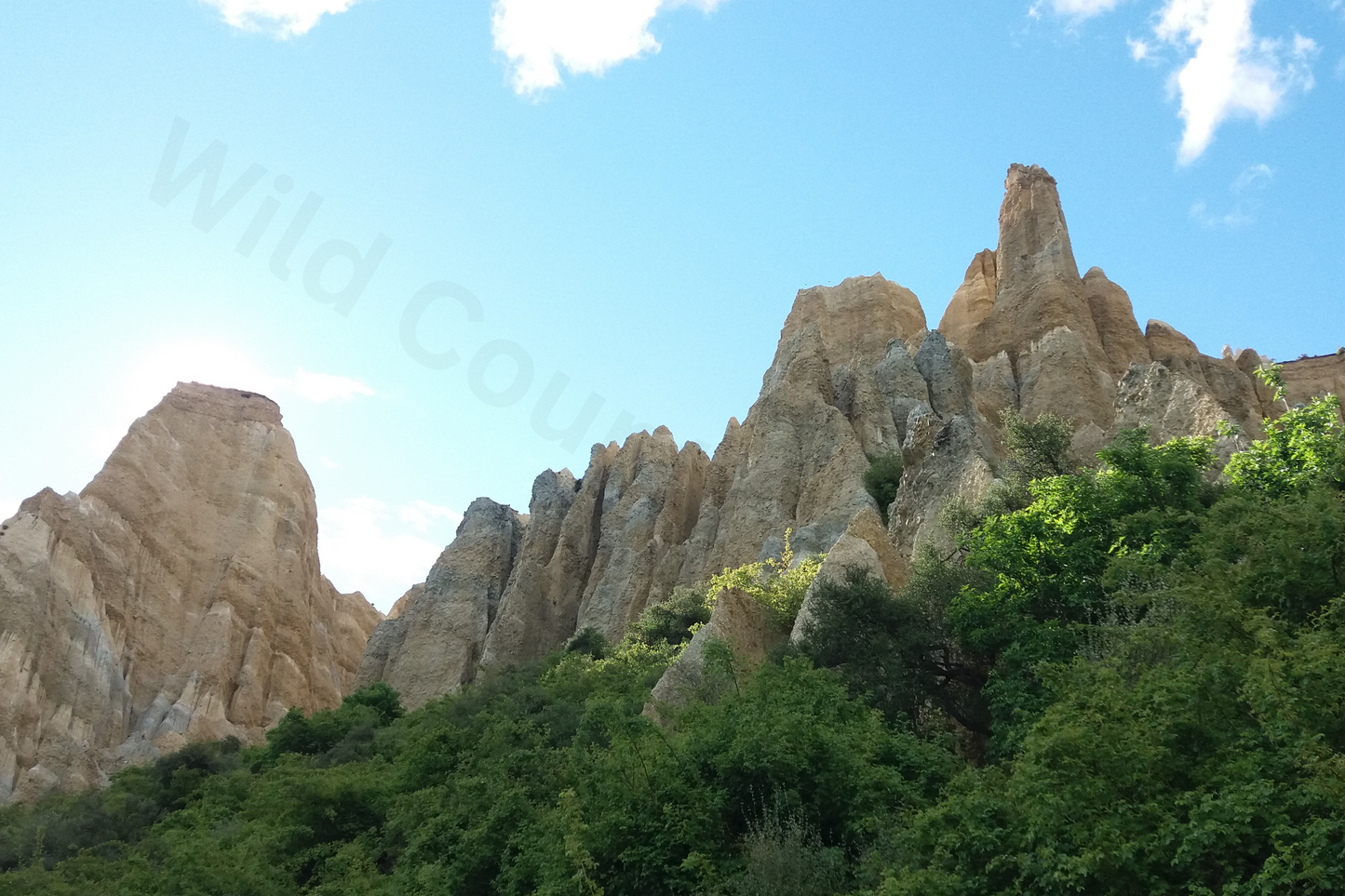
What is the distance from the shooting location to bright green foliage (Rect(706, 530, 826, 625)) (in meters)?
23.3

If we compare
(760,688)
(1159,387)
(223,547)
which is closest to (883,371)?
(1159,387)

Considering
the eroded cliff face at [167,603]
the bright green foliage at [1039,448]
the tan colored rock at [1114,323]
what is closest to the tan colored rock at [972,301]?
the tan colored rock at [1114,323]

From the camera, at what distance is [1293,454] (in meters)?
16.0

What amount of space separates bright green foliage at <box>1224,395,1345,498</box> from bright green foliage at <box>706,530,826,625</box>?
27.2ft

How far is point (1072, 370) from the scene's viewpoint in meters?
40.5

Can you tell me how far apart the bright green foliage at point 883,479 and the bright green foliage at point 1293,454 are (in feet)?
51.1

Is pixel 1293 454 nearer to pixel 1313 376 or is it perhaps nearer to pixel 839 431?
pixel 839 431

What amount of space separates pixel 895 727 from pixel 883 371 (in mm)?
28446

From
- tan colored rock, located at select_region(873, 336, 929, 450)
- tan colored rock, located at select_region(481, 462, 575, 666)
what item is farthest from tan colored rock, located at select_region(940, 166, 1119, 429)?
tan colored rock, located at select_region(481, 462, 575, 666)

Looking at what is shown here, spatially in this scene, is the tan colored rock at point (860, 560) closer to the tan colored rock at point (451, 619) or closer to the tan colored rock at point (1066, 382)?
the tan colored rock at point (1066, 382)

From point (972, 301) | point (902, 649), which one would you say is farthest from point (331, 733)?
point (972, 301)

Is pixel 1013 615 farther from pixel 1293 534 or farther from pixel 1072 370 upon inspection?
pixel 1072 370

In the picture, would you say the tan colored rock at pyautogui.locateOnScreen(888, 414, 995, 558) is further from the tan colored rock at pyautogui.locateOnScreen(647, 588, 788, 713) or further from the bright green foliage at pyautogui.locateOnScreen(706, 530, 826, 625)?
the tan colored rock at pyautogui.locateOnScreen(647, 588, 788, 713)

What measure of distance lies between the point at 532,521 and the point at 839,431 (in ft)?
53.1
